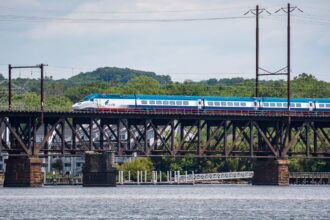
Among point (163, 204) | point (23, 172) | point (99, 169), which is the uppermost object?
point (99, 169)

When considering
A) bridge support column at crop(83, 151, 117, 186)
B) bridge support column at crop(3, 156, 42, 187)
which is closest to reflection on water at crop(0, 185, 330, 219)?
bridge support column at crop(3, 156, 42, 187)

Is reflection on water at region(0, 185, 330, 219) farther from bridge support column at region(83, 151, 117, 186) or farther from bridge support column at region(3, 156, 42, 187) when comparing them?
bridge support column at region(83, 151, 117, 186)

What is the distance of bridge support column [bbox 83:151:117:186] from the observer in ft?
614

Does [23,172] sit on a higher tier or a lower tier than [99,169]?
lower

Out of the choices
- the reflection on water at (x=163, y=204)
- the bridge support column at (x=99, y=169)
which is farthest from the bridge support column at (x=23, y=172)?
the bridge support column at (x=99, y=169)

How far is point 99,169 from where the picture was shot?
188 m

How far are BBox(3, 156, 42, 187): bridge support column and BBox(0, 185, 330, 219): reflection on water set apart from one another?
2.35 m

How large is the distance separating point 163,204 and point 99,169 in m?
43.4

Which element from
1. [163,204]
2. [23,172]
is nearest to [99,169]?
[23,172]

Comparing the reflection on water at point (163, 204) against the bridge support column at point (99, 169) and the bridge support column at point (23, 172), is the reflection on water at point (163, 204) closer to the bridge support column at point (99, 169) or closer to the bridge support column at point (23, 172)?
the bridge support column at point (23, 172)

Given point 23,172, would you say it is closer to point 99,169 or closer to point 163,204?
point 99,169

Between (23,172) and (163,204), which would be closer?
(163,204)

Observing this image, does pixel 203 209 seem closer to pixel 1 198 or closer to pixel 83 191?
pixel 1 198

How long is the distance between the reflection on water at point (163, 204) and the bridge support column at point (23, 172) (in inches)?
92.7
